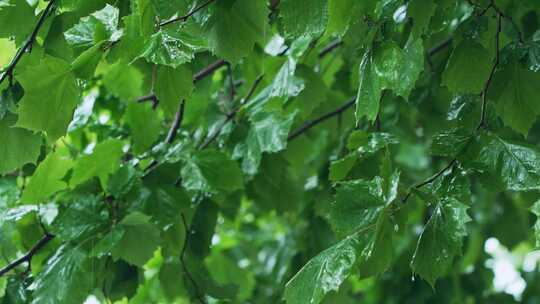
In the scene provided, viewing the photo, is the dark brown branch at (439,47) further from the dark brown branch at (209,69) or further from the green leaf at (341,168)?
the green leaf at (341,168)

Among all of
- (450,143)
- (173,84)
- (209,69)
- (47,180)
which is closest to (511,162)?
(450,143)

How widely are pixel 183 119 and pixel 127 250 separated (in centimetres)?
52

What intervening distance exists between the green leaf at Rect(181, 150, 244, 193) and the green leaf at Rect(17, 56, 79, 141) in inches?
18.9

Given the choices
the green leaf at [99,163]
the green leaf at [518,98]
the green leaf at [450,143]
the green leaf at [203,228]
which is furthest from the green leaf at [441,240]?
the green leaf at [203,228]

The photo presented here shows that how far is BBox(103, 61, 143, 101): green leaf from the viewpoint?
2.01m

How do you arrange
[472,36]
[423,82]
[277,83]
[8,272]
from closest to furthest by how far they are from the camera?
[472,36], [8,272], [277,83], [423,82]

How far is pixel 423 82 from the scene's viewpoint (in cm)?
198

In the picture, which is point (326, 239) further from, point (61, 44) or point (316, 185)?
point (61, 44)

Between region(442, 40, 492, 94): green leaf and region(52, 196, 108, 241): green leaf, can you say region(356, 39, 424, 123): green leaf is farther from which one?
region(52, 196, 108, 241): green leaf

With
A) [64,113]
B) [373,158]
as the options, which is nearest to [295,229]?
[373,158]

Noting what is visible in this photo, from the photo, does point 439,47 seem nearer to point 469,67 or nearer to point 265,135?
point 265,135

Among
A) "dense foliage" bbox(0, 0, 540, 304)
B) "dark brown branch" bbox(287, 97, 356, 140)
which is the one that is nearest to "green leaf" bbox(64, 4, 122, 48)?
"dense foliage" bbox(0, 0, 540, 304)

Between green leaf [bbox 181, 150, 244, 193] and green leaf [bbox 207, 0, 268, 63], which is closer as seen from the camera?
green leaf [bbox 207, 0, 268, 63]

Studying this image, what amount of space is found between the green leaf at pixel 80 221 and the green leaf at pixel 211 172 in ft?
0.53
